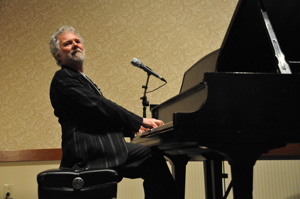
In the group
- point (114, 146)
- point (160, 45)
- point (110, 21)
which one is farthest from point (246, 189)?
point (110, 21)

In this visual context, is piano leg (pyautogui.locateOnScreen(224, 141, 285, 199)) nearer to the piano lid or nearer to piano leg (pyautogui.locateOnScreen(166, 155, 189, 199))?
the piano lid

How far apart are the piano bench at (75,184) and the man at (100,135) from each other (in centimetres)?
19

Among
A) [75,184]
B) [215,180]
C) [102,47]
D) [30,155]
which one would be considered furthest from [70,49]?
[30,155]

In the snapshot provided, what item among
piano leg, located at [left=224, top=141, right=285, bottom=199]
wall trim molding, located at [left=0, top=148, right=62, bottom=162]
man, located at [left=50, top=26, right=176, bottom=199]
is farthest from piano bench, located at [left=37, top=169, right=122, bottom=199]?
wall trim molding, located at [left=0, top=148, right=62, bottom=162]

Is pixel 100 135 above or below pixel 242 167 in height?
above

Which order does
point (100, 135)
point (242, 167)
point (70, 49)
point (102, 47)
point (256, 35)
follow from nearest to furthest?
1. point (242, 167)
2. point (256, 35)
3. point (100, 135)
4. point (70, 49)
5. point (102, 47)

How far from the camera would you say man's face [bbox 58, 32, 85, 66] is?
191 cm

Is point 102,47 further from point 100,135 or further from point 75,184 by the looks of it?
point 75,184

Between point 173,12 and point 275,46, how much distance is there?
2.06m

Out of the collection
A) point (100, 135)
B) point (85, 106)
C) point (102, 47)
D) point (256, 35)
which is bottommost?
point (100, 135)

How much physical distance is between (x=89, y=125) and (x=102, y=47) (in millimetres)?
1843

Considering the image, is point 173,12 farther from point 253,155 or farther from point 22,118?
point 253,155

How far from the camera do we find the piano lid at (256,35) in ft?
4.75

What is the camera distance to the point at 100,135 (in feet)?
5.29
